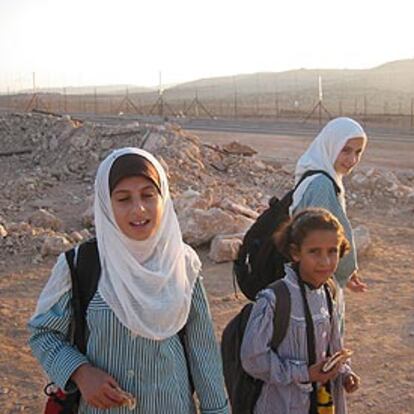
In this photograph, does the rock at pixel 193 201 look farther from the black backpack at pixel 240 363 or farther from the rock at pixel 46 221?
the black backpack at pixel 240 363

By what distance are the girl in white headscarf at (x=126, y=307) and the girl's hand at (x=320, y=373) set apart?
67cm

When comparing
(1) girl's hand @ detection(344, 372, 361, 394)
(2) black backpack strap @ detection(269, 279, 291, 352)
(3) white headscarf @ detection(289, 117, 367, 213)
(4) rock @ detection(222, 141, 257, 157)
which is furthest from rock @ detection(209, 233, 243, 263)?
(4) rock @ detection(222, 141, 257, 157)

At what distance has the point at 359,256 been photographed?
8609 millimetres

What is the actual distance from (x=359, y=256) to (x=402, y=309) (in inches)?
76.3

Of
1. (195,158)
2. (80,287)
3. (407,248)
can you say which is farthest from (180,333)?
(195,158)

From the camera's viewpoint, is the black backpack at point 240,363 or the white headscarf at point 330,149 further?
the white headscarf at point 330,149

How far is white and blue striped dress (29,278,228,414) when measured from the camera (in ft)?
7.17

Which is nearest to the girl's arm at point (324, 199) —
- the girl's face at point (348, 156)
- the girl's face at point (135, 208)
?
the girl's face at point (348, 156)

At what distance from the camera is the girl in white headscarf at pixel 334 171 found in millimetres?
3480

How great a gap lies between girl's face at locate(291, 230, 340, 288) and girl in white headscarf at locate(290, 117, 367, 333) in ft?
2.00

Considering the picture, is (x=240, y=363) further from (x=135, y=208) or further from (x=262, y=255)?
(x=135, y=208)

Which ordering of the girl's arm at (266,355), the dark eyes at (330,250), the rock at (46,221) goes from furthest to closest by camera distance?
the rock at (46,221), the dark eyes at (330,250), the girl's arm at (266,355)

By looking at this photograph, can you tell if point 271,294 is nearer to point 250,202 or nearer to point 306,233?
point 306,233

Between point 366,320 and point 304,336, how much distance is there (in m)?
3.89
